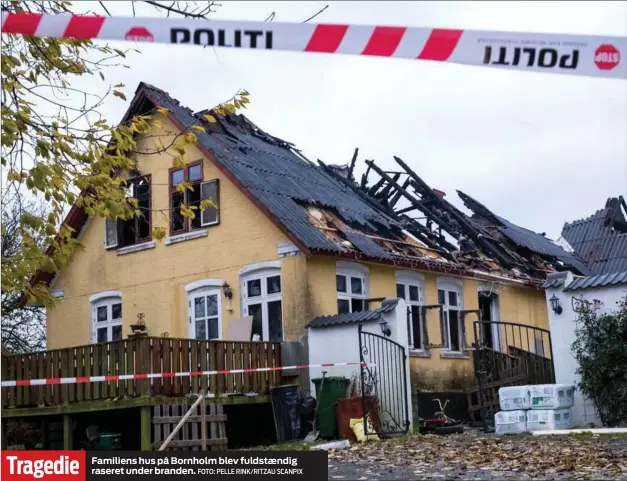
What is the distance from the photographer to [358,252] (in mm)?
19750

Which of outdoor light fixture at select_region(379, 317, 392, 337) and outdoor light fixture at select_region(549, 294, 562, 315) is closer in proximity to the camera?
outdoor light fixture at select_region(549, 294, 562, 315)

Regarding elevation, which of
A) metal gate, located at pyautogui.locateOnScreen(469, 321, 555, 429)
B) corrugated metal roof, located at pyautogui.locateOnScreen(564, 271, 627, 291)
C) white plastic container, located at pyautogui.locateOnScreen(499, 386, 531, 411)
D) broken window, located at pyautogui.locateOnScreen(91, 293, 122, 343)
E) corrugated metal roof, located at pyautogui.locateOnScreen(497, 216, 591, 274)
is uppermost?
corrugated metal roof, located at pyautogui.locateOnScreen(497, 216, 591, 274)

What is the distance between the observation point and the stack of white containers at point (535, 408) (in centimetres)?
1523

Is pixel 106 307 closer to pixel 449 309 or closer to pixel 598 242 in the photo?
pixel 449 309

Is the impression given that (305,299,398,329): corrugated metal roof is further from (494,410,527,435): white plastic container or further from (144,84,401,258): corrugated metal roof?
(494,410,527,435): white plastic container

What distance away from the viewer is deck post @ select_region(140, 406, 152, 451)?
15.7 metres

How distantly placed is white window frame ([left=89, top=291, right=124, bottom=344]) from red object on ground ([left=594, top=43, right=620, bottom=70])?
18226mm

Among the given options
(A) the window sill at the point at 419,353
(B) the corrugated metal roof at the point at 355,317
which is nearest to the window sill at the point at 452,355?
(A) the window sill at the point at 419,353

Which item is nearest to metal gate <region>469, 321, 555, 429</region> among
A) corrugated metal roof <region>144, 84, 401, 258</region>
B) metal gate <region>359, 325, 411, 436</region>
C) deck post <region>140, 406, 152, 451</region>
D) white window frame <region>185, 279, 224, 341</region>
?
metal gate <region>359, 325, 411, 436</region>

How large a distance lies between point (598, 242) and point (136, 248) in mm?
16253

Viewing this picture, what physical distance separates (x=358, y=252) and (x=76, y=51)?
31.7 ft

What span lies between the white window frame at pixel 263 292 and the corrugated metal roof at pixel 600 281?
631 cm

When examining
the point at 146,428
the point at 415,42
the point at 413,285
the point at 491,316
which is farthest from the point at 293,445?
the point at 415,42

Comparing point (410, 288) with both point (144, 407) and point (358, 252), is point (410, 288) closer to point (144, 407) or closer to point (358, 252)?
point (358, 252)
